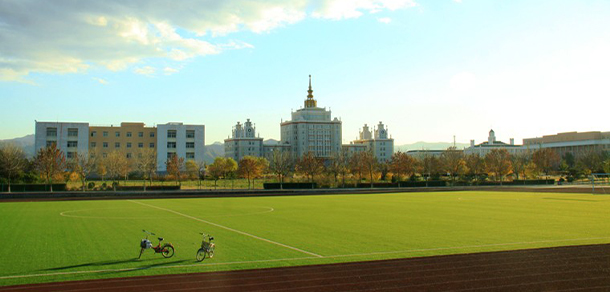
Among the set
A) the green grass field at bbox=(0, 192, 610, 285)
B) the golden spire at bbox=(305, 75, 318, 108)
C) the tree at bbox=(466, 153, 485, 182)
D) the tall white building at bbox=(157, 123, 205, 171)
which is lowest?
the green grass field at bbox=(0, 192, 610, 285)

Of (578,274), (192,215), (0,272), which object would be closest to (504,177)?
(192,215)

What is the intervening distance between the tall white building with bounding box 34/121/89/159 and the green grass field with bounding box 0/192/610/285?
82908mm

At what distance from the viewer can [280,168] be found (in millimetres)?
84688

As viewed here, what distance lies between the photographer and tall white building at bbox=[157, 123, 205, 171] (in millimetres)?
111125

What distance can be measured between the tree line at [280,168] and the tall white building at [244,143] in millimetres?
67080

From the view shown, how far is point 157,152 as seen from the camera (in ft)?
362

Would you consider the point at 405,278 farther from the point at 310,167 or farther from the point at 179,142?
the point at 179,142

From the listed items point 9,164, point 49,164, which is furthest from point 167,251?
point 9,164

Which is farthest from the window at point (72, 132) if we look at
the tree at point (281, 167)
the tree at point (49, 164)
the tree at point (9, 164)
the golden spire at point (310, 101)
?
the golden spire at point (310, 101)

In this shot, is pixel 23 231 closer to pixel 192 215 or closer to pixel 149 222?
pixel 149 222

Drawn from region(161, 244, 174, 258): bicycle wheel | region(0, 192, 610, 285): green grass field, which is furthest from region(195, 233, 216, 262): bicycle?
region(161, 244, 174, 258): bicycle wheel

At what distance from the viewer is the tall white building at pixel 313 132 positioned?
593 feet

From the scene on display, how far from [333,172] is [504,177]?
140 ft

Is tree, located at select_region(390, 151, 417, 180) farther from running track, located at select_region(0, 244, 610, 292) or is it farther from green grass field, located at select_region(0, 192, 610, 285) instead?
running track, located at select_region(0, 244, 610, 292)
